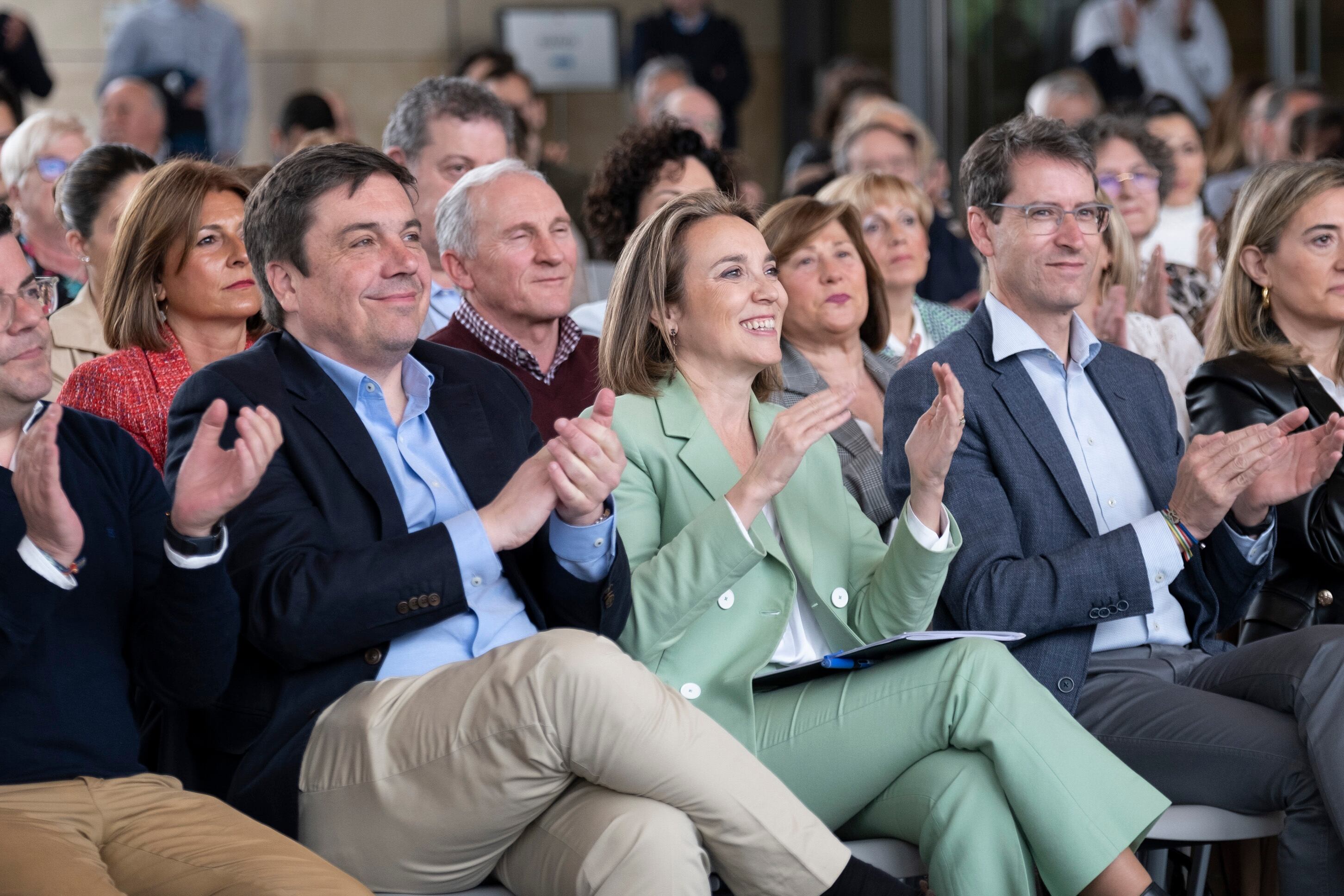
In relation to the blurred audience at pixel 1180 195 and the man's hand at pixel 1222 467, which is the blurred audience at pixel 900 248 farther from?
the man's hand at pixel 1222 467

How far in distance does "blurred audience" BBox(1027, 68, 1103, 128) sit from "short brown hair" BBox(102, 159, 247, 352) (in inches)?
179

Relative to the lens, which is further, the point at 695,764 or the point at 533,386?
the point at 533,386

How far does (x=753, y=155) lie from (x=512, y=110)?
558cm

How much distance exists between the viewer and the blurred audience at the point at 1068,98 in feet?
21.3

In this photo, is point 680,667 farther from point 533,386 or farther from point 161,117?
point 161,117

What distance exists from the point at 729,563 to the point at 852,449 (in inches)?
33.6

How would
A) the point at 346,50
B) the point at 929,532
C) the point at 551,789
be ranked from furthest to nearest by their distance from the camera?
the point at 346,50
the point at 929,532
the point at 551,789

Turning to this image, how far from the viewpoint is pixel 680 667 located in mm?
2389

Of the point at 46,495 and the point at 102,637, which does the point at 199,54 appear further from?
the point at 46,495

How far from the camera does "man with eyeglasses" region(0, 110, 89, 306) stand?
392 cm

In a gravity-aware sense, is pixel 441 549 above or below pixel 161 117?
below

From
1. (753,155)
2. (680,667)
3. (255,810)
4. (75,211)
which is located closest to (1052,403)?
(680,667)

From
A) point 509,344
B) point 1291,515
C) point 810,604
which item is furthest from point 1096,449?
point 509,344

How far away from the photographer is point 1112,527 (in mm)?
2674
